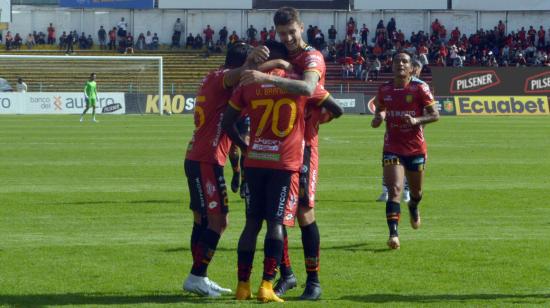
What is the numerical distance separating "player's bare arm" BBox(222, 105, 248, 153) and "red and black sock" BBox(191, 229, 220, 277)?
2.72 feet

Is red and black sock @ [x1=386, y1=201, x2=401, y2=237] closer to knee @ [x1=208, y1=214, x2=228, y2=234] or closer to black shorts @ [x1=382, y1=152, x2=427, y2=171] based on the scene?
black shorts @ [x1=382, y1=152, x2=427, y2=171]

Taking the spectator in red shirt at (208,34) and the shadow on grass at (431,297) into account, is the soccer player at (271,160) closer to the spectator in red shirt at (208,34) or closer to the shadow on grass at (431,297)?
the shadow on grass at (431,297)

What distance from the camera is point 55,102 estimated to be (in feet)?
164

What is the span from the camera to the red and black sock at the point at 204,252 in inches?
346

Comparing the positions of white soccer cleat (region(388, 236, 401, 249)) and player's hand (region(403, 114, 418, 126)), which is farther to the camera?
player's hand (region(403, 114, 418, 126))

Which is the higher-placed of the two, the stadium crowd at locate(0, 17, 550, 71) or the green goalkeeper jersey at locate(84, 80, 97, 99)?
the stadium crowd at locate(0, 17, 550, 71)

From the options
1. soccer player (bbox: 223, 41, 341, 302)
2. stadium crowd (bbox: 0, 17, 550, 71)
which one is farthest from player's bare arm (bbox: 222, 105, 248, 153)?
stadium crowd (bbox: 0, 17, 550, 71)

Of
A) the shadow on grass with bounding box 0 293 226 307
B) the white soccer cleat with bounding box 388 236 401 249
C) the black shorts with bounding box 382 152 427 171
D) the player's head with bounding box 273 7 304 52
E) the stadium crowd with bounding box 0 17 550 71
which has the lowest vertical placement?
the white soccer cleat with bounding box 388 236 401 249

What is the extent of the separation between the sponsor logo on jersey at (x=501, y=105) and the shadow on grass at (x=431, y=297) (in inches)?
1732

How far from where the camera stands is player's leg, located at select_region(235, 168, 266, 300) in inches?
325

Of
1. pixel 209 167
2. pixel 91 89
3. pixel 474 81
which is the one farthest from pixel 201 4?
pixel 209 167

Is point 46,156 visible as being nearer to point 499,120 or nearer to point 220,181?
point 220,181

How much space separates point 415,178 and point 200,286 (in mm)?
4640

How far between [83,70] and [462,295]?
46.7m
